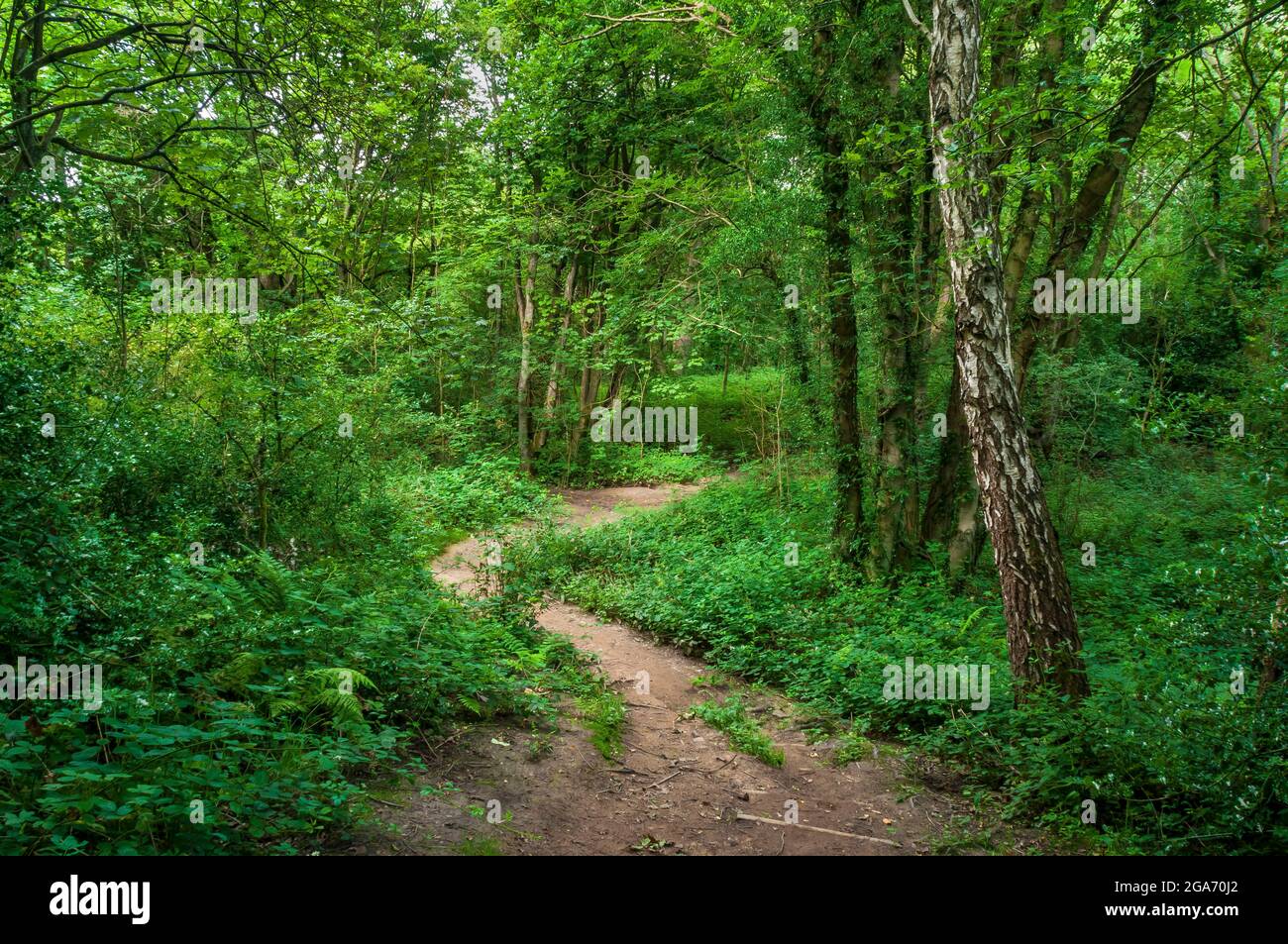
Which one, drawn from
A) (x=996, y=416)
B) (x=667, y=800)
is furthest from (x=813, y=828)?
(x=996, y=416)

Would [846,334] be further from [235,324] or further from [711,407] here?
[711,407]

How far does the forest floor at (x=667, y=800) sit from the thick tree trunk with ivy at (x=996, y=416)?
4.84 feet

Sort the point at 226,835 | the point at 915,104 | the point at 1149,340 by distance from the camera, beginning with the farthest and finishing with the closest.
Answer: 1. the point at 1149,340
2. the point at 915,104
3. the point at 226,835

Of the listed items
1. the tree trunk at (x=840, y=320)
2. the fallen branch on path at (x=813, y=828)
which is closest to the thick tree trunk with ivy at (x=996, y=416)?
the fallen branch on path at (x=813, y=828)

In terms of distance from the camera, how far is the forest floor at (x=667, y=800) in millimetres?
4238

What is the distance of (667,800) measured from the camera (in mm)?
5434

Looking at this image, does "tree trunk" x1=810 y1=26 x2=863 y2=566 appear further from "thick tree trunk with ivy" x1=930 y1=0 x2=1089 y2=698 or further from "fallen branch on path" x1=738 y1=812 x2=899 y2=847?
"fallen branch on path" x1=738 y1=812 x2=899 y2=847

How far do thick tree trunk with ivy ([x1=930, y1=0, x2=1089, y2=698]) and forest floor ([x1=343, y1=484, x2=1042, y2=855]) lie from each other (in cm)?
147

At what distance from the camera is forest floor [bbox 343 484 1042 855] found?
4.24m

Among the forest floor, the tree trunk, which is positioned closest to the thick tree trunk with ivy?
the forest floor

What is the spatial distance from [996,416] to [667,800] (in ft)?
13.9

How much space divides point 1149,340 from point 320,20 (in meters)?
20.9

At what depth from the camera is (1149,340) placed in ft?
61.7
